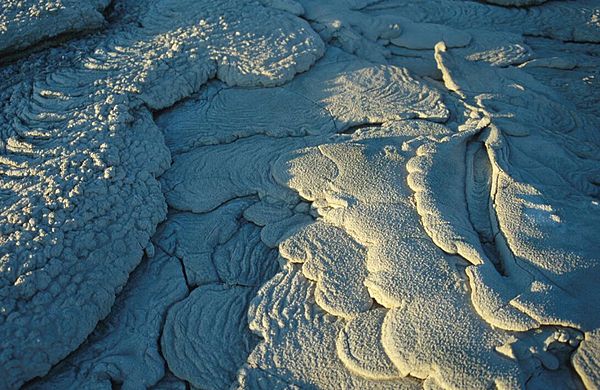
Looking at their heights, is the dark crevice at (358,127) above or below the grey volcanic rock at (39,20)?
below

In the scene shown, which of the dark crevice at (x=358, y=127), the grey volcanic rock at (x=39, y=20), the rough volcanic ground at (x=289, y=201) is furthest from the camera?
the grey volcanic rock at (x=39, y=20)

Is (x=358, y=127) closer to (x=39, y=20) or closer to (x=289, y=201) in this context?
(x=289, y=201)

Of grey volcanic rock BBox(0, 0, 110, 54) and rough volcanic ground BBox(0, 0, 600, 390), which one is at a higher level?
grey volcanic rock BBox(0, 0, 110, 54)

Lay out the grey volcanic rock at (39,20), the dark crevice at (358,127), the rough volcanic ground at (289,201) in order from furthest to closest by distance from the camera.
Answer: the grey volcanic rock at (39,20), the dark crevice at (358,127), the rough volcanic ground at (289,201)

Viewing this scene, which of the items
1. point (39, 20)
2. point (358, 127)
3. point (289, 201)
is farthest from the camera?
point (39, 20)

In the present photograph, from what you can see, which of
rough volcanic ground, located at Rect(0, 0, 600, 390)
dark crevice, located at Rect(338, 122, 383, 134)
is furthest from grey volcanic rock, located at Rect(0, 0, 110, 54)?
dark crevice, located at Rect(338, 122, 383, 134)

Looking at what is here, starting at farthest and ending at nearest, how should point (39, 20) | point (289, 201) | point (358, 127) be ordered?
point (39, 20), point (358, 127), point (289, 201)

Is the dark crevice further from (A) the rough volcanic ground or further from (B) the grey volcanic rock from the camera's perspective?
(B) the grey volcanic rock

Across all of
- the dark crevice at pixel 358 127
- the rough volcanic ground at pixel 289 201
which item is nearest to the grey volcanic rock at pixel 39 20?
the rough volcanic ground at pixel 289 201

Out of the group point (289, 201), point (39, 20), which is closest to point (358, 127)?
point (289, 201)

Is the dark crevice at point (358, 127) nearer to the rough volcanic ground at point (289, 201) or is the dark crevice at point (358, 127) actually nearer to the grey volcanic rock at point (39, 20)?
the rough volcanic ground at point (289, 201)

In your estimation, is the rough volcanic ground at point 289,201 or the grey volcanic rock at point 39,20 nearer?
the rough volcanic ground at point 289,201
